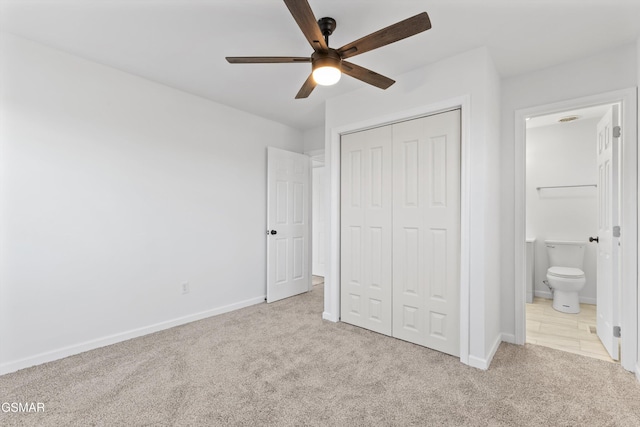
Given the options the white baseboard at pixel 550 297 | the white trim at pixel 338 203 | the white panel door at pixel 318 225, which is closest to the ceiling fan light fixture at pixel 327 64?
the white trim at pixel 338 203

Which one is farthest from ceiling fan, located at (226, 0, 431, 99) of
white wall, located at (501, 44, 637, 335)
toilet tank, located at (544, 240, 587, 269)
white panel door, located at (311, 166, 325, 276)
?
white panel door, located at (311, 166, 325, 276)

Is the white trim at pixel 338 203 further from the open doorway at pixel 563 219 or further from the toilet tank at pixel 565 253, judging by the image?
the toilet tank at pixel 565 253

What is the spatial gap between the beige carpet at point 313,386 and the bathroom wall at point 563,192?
2134mm

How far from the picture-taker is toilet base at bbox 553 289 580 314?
11.2ft

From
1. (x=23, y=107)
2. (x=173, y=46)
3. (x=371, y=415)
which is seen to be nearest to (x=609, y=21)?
(x=371, y=415)

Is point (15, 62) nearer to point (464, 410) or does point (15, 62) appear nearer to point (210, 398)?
point (210, 398)

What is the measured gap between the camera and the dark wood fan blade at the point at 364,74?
1893 mm

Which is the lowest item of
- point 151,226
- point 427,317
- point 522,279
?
point 427,317

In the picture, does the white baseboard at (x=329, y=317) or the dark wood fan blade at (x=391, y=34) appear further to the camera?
the white baseboard at (x=329, y=317)

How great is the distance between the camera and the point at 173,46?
7.48ft

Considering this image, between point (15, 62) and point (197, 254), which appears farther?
point (197, 254)

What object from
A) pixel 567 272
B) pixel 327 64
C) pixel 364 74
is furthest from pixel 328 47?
pixel 567 272

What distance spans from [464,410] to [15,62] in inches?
152

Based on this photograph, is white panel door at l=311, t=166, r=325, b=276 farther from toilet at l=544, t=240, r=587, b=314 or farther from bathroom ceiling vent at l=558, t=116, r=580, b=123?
bathroom ceiling vent at l=558, t=116, r=580, b=123
